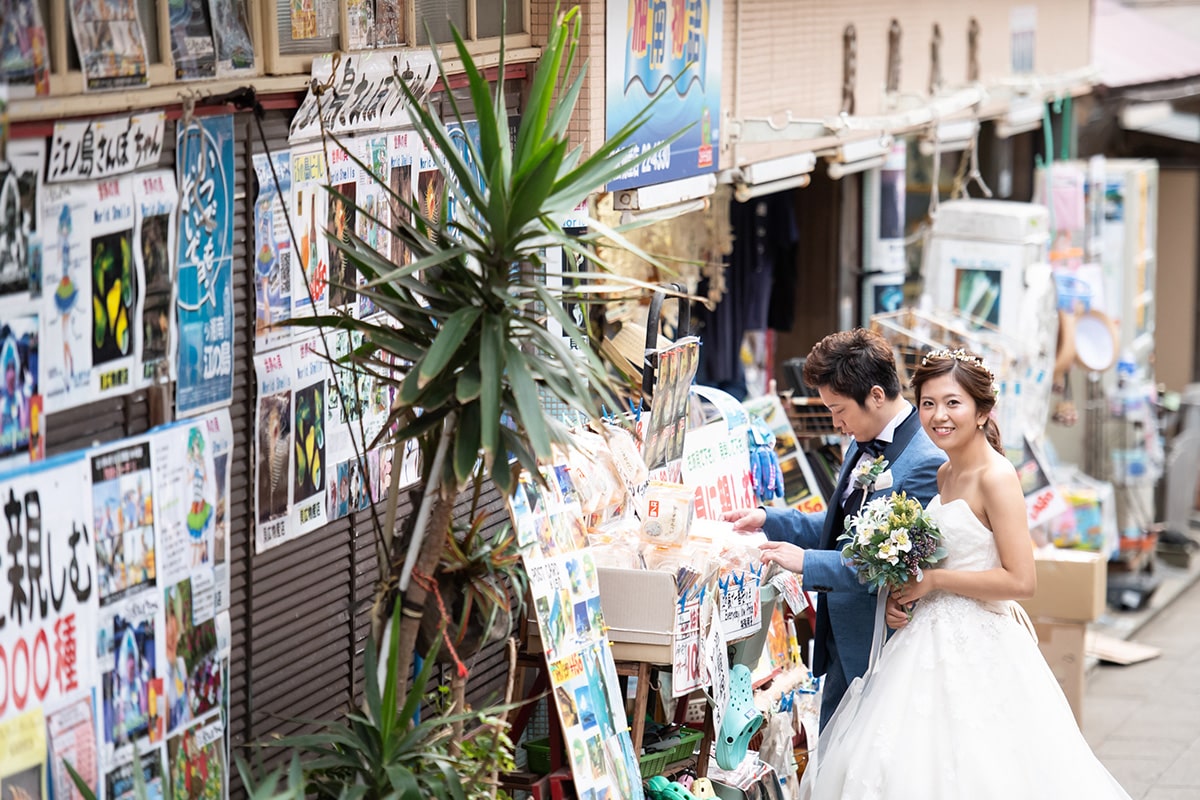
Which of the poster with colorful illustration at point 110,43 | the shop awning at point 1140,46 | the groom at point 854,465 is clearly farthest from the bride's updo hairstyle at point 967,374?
the shop awning at point 1140,46

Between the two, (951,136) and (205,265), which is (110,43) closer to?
(205,265)

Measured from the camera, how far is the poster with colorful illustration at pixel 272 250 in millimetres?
4652

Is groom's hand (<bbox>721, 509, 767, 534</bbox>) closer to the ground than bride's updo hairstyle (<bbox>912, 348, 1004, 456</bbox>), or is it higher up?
closer to the ground

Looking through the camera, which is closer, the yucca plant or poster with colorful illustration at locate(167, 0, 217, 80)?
the yucca plant

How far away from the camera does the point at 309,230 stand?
193 inches

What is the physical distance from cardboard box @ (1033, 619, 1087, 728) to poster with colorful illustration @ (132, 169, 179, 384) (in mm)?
5499

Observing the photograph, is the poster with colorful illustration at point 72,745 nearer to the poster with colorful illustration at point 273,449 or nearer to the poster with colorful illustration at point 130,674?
the poster with colorful illustration at point 130,674

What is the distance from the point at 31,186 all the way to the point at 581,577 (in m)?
2.17

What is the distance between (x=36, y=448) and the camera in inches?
150

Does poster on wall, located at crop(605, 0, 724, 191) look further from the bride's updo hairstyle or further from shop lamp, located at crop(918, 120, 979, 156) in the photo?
shop lamp, located at crop(918, 120, 979, 156)

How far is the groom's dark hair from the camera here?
5465mm

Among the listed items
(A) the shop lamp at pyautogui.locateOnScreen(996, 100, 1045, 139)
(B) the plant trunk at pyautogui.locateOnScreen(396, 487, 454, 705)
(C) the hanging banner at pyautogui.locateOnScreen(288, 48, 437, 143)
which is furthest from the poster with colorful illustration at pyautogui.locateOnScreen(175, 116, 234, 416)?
(A) the shop lamp at pyautogui.locateOnScreen(996, 100, 1045, 139)

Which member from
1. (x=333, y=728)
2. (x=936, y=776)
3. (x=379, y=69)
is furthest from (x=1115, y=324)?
(x=333, y=728)

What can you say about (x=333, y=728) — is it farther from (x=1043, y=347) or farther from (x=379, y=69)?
(x=1043, y=347)
